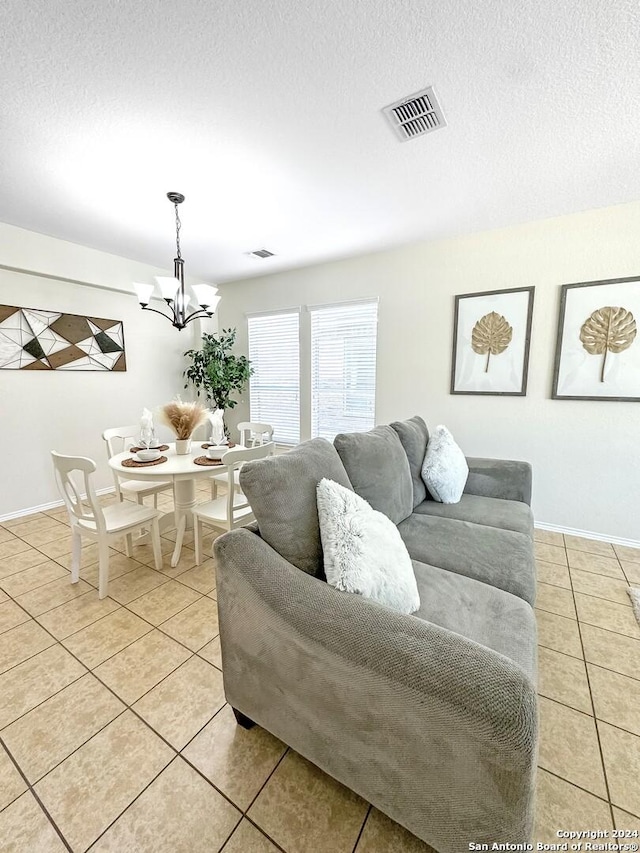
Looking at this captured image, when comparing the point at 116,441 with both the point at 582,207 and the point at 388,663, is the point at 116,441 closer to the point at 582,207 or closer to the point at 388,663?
the point at 388,663

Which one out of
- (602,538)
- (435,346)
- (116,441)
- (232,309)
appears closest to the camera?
(602,538)

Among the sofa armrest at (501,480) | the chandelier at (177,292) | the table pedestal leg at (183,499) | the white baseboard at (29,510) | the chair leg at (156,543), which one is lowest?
the white baseboard at (29,510)

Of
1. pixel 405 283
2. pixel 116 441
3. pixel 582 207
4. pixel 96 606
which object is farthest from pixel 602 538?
pixel 116 441

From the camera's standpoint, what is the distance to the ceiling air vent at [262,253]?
336 centimetres

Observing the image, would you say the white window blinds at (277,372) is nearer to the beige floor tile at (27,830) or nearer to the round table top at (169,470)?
the round table top at (169,470)

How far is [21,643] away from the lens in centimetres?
169

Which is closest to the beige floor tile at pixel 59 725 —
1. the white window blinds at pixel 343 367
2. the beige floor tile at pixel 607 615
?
the beige floor tile at pixel 607 615

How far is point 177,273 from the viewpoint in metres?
2.52

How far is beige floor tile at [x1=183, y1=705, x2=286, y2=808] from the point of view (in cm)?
109

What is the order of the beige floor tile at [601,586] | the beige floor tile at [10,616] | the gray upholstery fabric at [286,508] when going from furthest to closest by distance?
the beige floor tile at [601,586], the beige floor tile at [10,616], the gray upholstery fabric at [286,508]

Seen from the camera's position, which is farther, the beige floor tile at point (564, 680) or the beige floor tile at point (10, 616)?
the beige floor tile at point (10, 616)

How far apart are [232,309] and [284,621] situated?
13.9 feet

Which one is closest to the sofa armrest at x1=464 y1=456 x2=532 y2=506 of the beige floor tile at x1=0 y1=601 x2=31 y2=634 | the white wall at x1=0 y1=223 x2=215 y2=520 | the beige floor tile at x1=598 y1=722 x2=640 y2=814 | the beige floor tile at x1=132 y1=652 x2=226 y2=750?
the beige floor tile at x1=598 y1=722 x2=640 y2=814

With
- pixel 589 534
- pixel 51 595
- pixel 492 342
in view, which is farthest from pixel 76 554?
pixel 589 534
